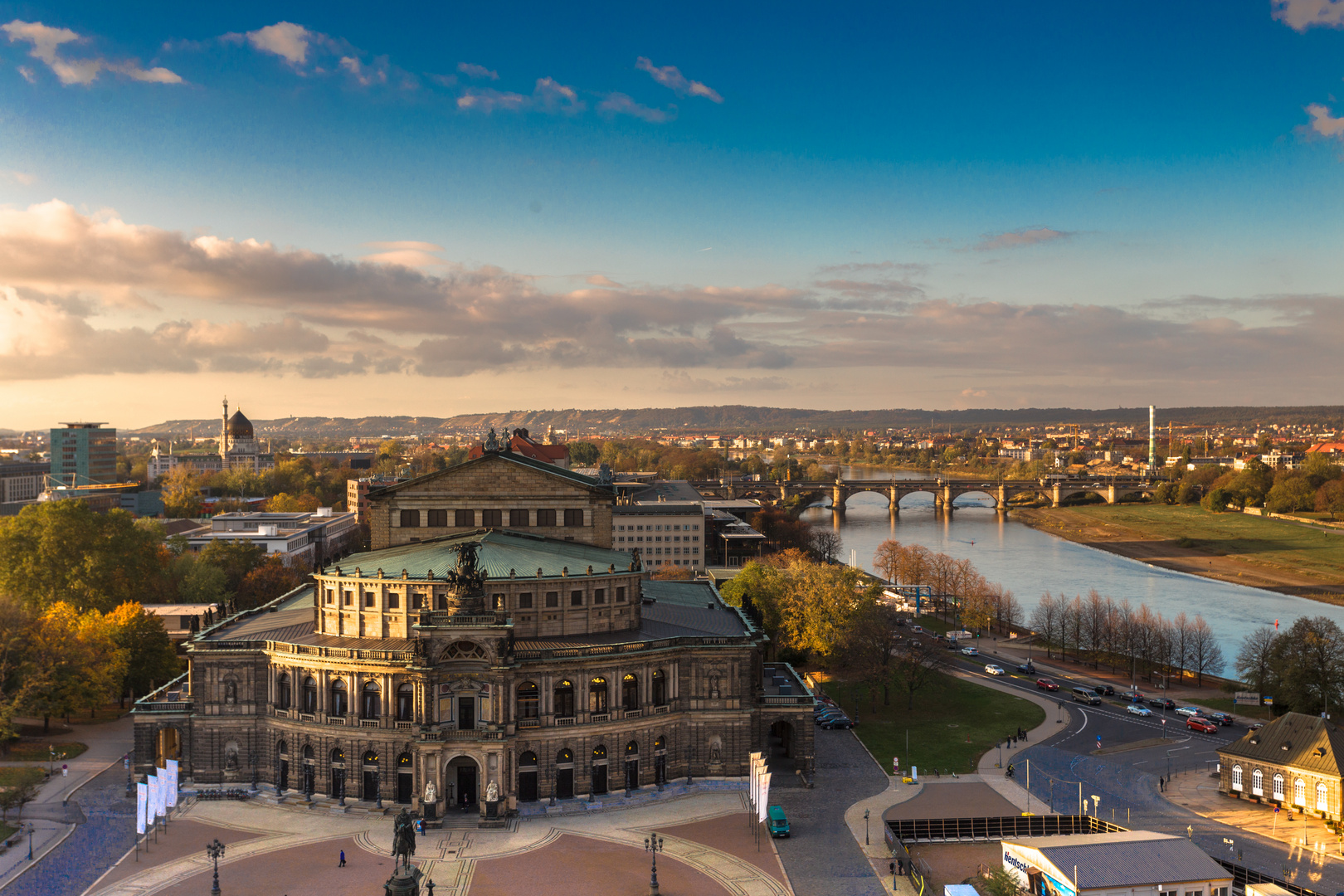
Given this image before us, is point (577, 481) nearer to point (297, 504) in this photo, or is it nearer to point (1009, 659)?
point (1009, 659)

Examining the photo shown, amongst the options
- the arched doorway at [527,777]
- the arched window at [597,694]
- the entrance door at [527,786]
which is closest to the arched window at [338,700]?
the arched doorway at [527,777]

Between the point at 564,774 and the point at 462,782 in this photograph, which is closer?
the point at 462,782

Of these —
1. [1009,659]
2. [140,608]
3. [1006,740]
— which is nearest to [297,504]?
[140,608]

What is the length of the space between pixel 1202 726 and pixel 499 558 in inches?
2120

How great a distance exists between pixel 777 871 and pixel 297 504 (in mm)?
171146

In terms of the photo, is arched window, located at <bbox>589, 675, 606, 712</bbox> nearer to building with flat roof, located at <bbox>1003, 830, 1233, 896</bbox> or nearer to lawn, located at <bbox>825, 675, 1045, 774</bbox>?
lawn, located at <bbox>825, 675, 1045, 774</bbox>

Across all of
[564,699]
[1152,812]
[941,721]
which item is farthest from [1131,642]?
[564,699]

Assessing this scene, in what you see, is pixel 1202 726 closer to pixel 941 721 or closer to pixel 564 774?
pixel 941 721

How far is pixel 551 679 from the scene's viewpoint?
59594 mm

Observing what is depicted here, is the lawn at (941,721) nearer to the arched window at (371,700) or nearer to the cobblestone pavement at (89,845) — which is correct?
the arched window at (371,700)

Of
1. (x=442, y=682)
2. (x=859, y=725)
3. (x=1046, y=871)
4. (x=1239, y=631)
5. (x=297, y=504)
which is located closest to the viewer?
(x=1046, y=871)

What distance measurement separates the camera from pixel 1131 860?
44.9 m

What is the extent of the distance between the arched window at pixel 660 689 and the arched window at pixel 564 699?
551 centimetres

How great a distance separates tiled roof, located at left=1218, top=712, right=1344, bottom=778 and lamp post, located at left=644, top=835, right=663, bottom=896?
36.1m
